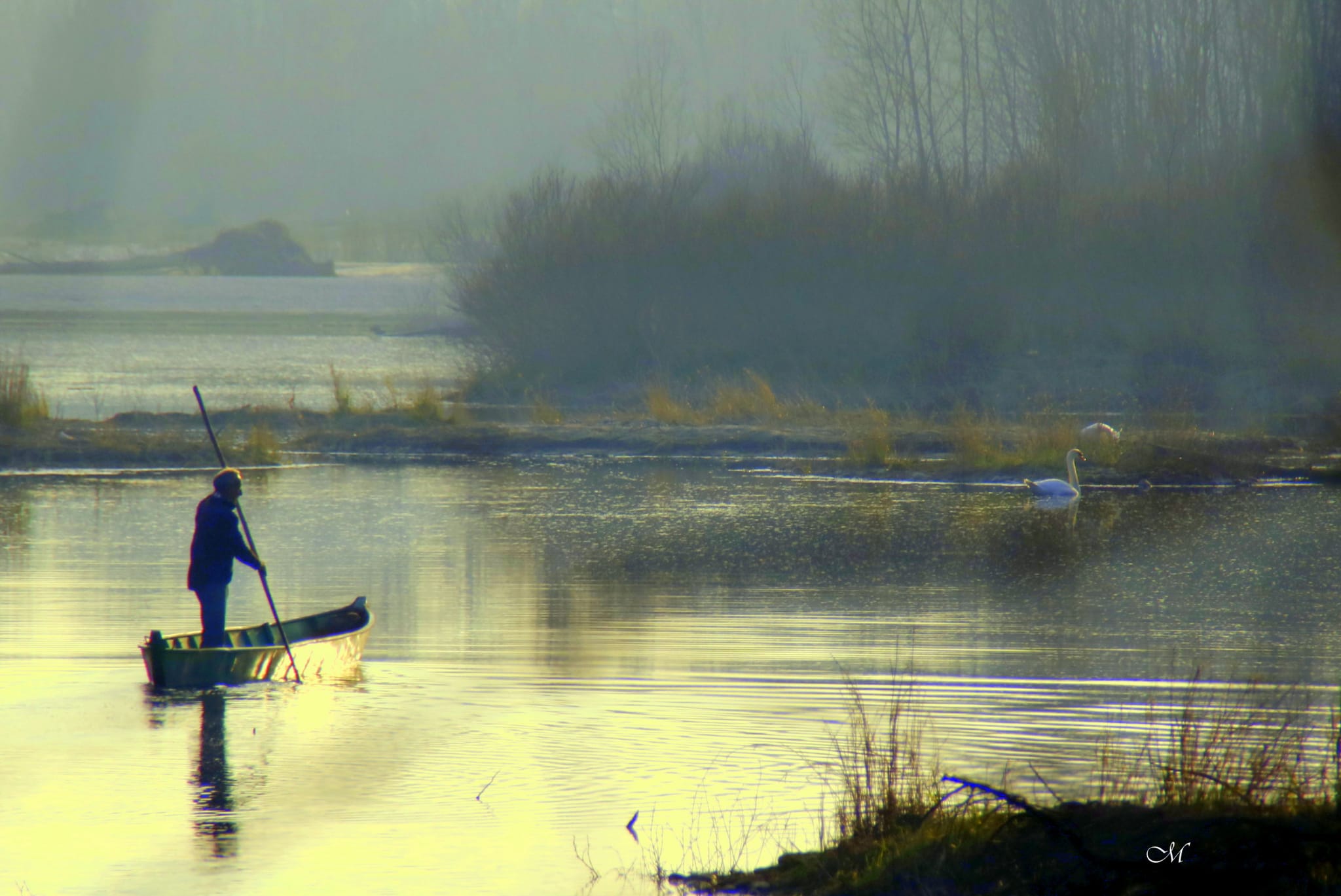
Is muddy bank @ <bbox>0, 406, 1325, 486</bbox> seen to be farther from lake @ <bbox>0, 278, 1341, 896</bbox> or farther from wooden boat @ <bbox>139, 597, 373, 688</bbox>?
wooden boat @ <bbox>139, 597, 373, 688</bbox>

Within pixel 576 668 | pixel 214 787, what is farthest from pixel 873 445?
pixel 214 787

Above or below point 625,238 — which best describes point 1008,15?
above

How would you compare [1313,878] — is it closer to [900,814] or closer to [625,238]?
[900,814]

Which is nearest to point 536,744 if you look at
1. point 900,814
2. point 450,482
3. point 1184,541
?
point 900,814

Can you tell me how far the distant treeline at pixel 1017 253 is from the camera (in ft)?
135

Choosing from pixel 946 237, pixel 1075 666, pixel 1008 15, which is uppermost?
pixel 1008 15

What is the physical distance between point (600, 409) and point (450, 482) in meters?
13.7

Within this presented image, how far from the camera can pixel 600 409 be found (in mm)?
39906

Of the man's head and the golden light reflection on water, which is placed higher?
the man's head

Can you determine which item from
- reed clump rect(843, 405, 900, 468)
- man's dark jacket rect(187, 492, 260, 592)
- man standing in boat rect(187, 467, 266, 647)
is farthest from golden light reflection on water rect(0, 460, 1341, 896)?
reed clump rect(843, 405, 900, 468)

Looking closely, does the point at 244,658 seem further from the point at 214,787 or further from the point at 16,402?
the point at 16,402

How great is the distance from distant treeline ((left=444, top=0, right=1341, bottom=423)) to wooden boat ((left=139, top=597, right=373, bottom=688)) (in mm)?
28932

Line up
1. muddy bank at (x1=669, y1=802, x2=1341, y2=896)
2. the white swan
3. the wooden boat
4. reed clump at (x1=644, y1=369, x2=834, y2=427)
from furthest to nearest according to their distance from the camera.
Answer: reed clump at (x1=644, y1=369, x2=834, y2=427), the white swan, the wooden boat, muddy bank at (x1=669, y1=802, x2=1341, y2=896)

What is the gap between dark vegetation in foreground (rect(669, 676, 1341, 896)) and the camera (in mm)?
5941
